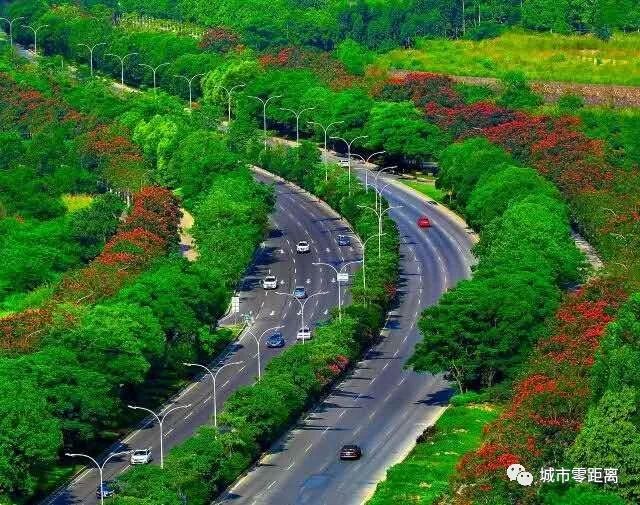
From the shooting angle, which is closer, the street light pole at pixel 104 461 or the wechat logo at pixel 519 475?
the wechat logo at pixel 519 475

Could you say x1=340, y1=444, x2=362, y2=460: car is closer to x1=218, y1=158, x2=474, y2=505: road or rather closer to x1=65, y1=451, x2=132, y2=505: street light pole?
x1=218, y1=158, x2=474, y2=505: road

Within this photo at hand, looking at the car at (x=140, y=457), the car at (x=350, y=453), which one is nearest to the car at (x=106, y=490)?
the car at (x=140, y=457)

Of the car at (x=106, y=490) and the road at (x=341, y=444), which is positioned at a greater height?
the car at (x=106, y=490)

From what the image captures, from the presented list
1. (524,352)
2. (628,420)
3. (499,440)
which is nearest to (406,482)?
(499,440)

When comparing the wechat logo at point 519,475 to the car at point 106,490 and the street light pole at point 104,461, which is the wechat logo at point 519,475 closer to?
the car at point 106,490

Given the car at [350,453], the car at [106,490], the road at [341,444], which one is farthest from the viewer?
the car at [350,453]

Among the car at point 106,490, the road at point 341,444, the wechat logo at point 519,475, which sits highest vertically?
the wechat logo at point 519,475

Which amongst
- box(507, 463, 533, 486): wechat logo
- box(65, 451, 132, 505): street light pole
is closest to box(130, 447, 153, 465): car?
box(65, 451, 132, 505): street light pole

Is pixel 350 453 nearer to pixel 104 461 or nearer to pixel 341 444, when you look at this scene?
pixel 341 444
